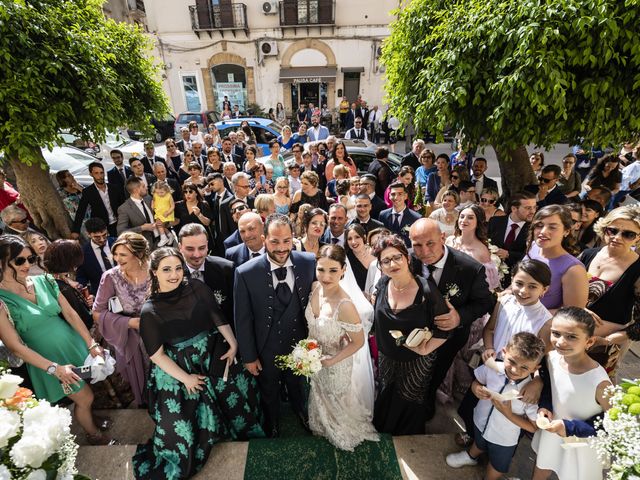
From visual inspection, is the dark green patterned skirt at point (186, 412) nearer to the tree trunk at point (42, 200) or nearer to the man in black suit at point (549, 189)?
the tree trunk at point (42, 200)

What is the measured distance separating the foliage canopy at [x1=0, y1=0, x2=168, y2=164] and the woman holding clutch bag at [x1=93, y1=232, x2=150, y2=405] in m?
2.12

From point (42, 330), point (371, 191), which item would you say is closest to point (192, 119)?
point (371, 191)

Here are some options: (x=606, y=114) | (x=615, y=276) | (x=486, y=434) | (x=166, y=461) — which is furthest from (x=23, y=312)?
(x=606, y=114)

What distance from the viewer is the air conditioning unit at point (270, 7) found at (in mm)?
21484

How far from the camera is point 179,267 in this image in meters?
2.82

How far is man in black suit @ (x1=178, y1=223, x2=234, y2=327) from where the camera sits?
3.44 metres

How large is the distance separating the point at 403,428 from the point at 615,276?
2351 millimetres

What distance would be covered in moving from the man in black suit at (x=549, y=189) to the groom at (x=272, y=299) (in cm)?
447

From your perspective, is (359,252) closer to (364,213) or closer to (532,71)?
(364,213)

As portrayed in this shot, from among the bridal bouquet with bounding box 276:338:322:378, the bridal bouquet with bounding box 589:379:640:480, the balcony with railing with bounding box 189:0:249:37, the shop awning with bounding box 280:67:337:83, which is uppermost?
the balcony with railing with bounding box 189:0:249:37

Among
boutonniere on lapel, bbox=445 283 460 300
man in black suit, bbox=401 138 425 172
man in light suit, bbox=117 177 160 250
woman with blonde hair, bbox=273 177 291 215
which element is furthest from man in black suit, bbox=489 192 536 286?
man in light suit, bbox=117 177 160 250

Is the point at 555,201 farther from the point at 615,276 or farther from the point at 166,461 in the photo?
the point at 166,461

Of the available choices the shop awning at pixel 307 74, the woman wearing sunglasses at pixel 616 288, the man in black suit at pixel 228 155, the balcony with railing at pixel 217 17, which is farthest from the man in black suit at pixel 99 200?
the balcony with railing at pixel 217 17

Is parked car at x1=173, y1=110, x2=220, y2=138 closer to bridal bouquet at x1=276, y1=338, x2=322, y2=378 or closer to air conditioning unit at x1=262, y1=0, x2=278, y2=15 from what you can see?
air conditioning unit at x1=262, y1=0, x2=278, y2=15
